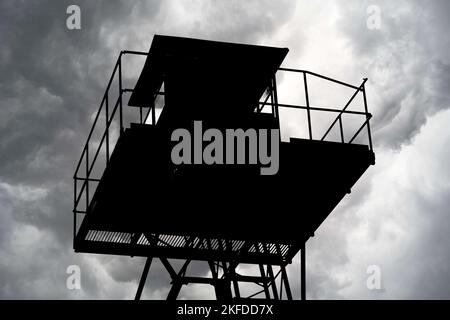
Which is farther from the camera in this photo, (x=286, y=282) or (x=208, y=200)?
(x=286, y=282)

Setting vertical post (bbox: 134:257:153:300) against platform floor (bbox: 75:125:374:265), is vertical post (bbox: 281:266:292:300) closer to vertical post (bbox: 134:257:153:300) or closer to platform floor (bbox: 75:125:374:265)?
platform floor (bbox: 75:125:374:265)

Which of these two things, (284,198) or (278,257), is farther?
(278,257)

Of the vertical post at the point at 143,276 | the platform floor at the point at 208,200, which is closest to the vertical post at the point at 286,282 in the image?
the platform floor at the point at 208,200

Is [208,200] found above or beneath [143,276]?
above

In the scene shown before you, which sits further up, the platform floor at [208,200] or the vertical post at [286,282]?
the platform floor at [208,200]

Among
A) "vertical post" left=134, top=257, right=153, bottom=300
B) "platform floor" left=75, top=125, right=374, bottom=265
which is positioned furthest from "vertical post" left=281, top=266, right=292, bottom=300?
"vertical post" left=134, top=257, right=153, bottom=300

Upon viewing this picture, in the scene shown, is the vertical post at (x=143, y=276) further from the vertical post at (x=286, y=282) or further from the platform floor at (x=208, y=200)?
the vertical post at (x=286, y=282)

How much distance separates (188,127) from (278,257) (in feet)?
19.3

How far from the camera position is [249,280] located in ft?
71.3

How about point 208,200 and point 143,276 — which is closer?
point 208,200
